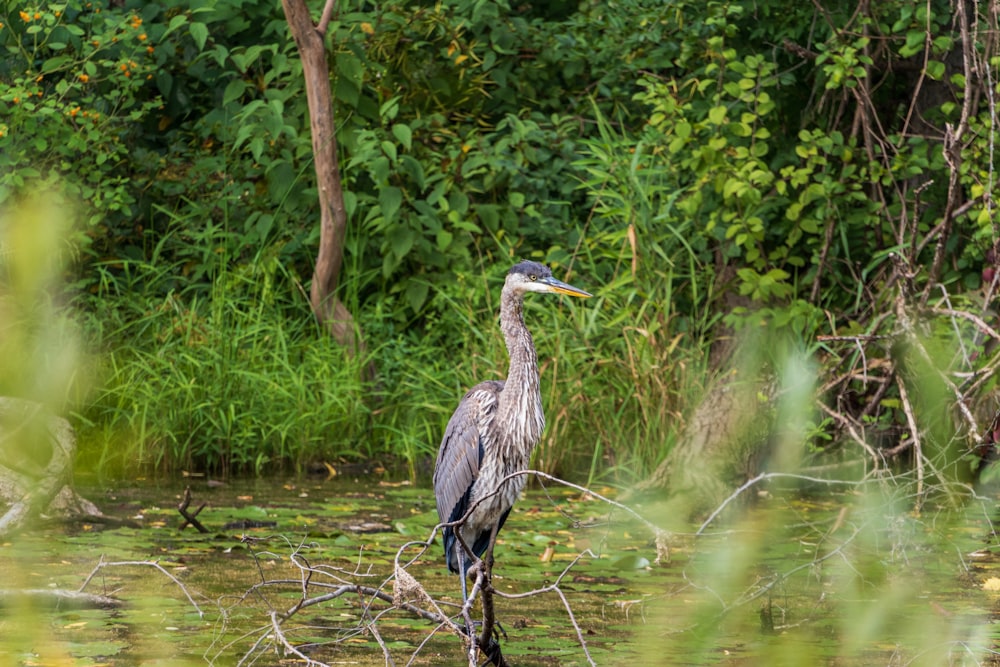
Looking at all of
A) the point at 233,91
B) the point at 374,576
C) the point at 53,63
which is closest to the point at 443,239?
the point at 233,91

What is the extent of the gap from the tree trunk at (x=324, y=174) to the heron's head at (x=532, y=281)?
9.98ft

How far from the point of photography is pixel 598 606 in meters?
4.61

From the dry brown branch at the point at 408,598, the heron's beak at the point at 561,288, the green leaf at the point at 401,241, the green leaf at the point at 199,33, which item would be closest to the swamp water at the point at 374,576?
the dry brown branch at the point at 408,598

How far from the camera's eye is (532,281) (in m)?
4.97

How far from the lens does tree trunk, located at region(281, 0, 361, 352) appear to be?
775cm

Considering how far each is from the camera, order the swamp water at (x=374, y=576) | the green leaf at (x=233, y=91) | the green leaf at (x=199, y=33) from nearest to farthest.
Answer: the swamp water at (x=374, y=576)
the green leaf at (x=199, y=33)
the green leaf at (x=233, y=91)

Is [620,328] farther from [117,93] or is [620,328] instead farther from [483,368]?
[117,93]

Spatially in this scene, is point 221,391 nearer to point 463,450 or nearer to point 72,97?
point 72,97

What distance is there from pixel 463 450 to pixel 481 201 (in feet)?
A: 14.5

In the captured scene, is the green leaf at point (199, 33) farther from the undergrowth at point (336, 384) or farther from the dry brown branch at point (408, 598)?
the dry brown branch at point (408, 598)

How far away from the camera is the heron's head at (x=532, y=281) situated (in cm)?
492

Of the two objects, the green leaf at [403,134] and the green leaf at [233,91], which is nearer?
the green leaf at [403,134]

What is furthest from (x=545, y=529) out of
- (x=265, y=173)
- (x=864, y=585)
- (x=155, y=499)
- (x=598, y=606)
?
(x=864, y=585)

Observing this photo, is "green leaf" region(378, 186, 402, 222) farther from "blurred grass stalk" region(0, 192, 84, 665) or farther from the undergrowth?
"blurred grass stalk" region(0, 192, 84, 665)
